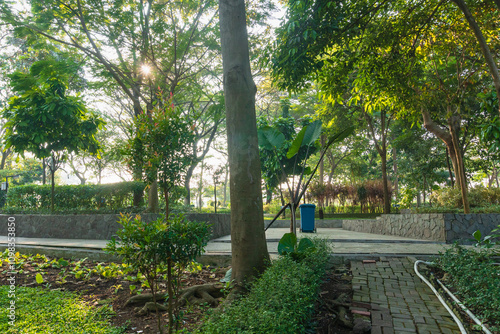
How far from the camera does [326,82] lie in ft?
21.9

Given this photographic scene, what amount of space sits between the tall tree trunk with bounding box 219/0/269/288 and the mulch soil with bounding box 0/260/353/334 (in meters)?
0.82

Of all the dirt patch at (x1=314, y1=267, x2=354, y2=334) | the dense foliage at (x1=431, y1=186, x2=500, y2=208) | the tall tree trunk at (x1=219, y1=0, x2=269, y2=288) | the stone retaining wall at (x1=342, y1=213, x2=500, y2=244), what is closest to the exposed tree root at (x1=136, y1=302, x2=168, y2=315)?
the tall tree trunk at (x1=219, y1=0, x2=269, y2=288)

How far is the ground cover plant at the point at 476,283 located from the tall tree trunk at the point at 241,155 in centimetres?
229

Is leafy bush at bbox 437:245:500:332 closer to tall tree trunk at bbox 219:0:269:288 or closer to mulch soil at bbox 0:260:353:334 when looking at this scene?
mulch soil at bbox 0:260:353:334

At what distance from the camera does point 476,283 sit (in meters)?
3.27

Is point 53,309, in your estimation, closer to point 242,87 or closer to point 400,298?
point 242,87

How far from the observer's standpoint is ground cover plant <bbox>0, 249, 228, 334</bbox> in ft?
10.9

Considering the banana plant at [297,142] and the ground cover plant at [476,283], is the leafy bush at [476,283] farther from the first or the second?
the banana plant at [297,142]

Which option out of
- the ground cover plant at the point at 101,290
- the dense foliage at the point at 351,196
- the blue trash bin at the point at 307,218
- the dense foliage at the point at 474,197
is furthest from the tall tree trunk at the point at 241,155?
the dense foliage at the point at 351,196

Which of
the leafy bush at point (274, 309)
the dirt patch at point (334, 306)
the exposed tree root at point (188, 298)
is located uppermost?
the leafy bush at point (274, 309)

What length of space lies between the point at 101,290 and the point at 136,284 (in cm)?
50

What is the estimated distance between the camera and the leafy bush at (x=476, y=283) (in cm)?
281

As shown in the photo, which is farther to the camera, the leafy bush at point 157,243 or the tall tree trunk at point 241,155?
the tall tree trunk at point 241,155

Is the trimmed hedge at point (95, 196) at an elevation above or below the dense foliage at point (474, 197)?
above
